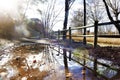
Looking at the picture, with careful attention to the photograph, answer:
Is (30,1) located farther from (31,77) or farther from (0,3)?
(31,77)

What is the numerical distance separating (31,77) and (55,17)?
43.2 meters

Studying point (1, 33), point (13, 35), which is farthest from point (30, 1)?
point (1, 33)

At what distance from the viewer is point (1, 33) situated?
26469 mm

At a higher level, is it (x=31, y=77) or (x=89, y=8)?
(x=89, y=8)

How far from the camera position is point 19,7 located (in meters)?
32.1

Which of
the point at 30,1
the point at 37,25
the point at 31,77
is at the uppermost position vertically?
the point at 30,1

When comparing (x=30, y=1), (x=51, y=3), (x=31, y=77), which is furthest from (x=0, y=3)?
(x=31, y=77)

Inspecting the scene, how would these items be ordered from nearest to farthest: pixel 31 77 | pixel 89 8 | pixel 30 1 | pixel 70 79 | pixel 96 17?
1. pixel 70 79
2. pixel 31 77
3. pixel 30 1
4. pixel 89 8
5. pixel 96 17

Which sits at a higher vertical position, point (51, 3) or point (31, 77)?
point (51, 3)

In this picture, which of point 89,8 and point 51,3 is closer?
point 51,3

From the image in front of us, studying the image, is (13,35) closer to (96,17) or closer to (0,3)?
(0,3)

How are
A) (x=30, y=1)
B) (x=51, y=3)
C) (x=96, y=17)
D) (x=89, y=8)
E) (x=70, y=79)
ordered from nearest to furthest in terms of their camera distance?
(x=70, y=79) → (x=30, y=1) → (x=51, y=3) → (x=89, y=8) → (x=96, y=17)

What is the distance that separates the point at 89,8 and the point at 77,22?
5.79 meters

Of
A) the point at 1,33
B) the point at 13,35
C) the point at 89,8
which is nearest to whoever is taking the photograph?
the point at 1,33
